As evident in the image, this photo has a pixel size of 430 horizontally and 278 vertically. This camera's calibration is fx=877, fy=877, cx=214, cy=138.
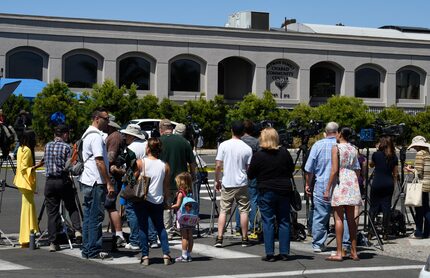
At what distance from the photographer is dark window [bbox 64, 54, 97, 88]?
45688mm

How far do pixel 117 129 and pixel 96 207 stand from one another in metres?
2.24

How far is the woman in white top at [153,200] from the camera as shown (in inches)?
467

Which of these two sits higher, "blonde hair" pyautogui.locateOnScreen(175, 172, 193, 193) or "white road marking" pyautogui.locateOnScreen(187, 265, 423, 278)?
"blonde hair" pyautogui.locateOnScreen(175, 172, 193, 193)

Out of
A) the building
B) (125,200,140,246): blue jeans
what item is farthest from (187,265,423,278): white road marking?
the building

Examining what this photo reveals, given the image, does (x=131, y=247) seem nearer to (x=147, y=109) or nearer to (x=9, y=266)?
(x=9, y=266)

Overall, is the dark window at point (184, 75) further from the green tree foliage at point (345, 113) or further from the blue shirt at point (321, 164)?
the blue shirt at point (321, 164)

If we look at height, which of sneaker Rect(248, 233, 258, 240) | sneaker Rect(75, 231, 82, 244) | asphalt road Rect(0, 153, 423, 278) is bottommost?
asphalt road Rect(0, 153, 423, 278)

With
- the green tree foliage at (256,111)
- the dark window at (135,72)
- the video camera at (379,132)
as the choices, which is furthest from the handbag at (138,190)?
the dark window at (135,72)

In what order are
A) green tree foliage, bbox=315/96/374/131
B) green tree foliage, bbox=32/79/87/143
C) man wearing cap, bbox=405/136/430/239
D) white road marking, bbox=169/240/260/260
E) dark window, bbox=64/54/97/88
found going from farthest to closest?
1. dark window, bbox=64/54/97/88
2. green tree foliage, bbox=315/96/374/131
3. green tree foliage, bbox=32/79/87/143
4. man wearing cap, bbox=405/136/430/239
5. white road marking, bbox=169/240/260/260

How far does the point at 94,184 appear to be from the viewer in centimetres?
1203

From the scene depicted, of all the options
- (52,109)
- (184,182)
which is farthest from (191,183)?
(52,109)

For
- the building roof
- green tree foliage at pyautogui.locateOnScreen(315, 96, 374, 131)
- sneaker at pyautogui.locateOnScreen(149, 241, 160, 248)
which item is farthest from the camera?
the building roof

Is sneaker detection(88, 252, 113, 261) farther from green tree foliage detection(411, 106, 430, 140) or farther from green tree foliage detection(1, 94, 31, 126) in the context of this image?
green tree foliage detection(411, 106, 430, 140)

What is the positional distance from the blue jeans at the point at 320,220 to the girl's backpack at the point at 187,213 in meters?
1.94
